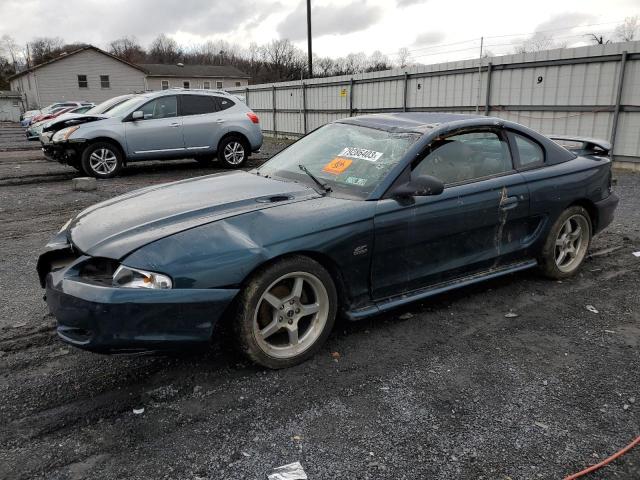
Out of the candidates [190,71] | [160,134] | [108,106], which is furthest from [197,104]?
[190,71]

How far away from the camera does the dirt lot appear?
232 centimetres

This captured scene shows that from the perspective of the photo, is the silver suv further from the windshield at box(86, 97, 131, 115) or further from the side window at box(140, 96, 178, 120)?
the windshield at box(86, 97, 131, 115)

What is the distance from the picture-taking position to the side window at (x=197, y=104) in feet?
36.9

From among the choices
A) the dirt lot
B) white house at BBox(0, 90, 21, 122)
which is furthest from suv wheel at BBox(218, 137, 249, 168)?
white house at BBox(0, 90, 21, 122)

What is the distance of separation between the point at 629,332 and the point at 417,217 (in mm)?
1732

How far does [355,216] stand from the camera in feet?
10.6

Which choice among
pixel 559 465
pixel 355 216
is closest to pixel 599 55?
pixel 355 216

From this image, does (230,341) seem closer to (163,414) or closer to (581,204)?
(163,414)

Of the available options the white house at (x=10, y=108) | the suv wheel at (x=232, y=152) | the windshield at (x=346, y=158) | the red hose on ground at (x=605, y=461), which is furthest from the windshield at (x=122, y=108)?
the white house at (x=10, y=108)

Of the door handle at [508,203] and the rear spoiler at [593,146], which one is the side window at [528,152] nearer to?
the door handle at [508,203]

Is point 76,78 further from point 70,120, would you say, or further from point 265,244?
point 265,244

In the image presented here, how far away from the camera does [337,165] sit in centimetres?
377

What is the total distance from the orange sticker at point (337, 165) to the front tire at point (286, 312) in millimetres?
919

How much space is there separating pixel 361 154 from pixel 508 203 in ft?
4.00
